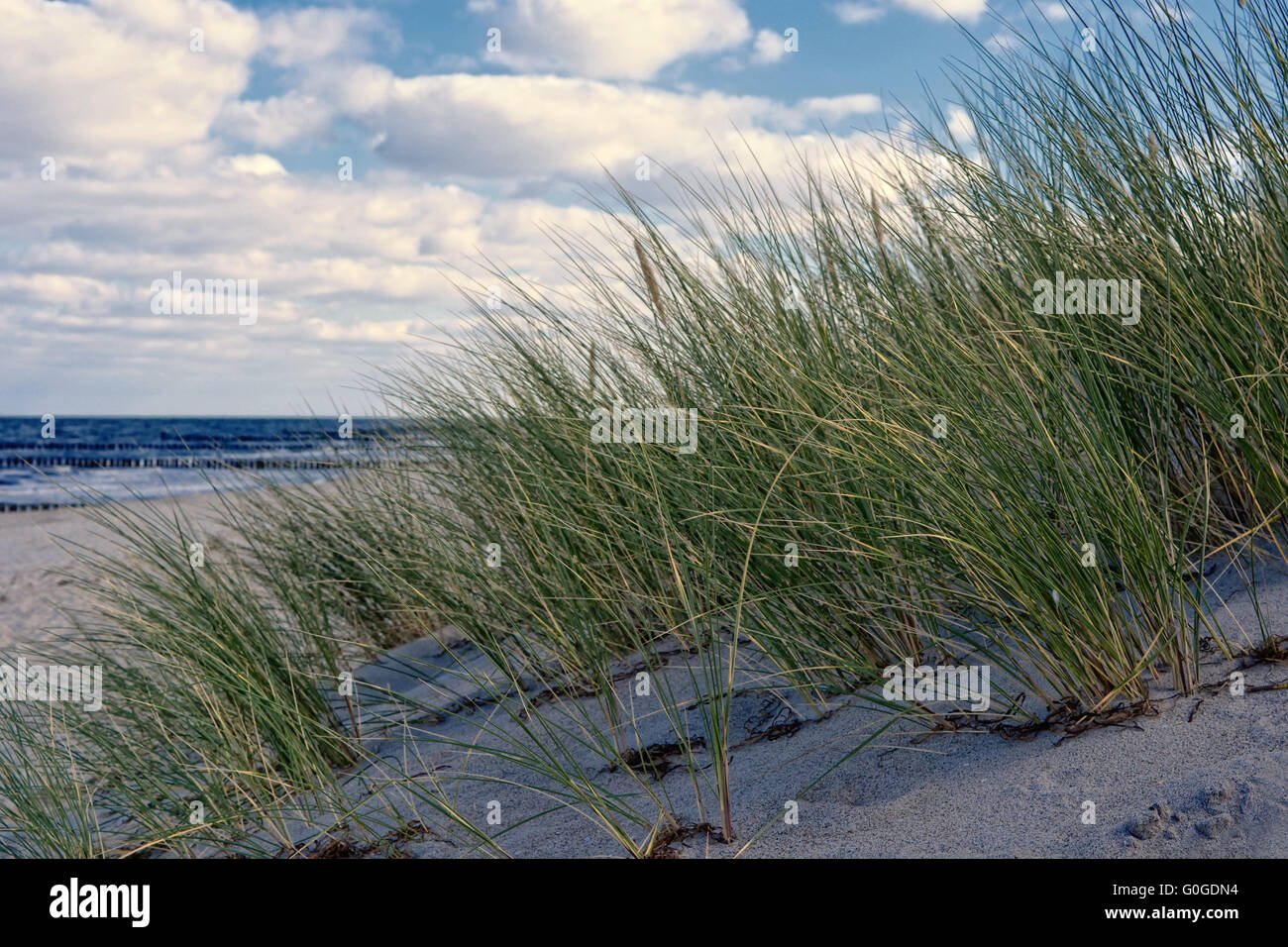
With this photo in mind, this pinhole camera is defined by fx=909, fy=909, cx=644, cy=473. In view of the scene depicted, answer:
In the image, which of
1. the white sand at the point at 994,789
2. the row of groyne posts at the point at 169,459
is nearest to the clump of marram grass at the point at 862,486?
the white sand at the point at 994,789

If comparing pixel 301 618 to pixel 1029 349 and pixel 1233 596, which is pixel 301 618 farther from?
pixel 1233 596

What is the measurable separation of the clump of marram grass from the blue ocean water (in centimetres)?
87

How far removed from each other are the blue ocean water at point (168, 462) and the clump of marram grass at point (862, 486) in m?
0.87

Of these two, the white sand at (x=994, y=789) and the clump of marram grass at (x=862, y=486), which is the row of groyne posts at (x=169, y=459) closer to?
the clump of marram grass at (x=862, y=486)

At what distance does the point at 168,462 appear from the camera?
82.6ft

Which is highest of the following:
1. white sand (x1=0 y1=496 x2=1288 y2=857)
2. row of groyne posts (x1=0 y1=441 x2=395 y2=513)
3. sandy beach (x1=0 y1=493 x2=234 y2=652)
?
row of groyne posts (x1=0 y1=441 x2=395 y2=513)

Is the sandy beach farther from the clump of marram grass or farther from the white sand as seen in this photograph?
the white sand

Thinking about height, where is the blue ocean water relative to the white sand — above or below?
above

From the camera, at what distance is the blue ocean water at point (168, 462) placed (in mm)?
4246

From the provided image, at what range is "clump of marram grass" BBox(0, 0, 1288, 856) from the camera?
1918 millimetres

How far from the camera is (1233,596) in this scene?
223cm

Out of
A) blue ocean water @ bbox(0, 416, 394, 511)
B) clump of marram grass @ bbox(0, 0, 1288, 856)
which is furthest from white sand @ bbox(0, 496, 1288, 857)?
blue ocean water @ bbox(0, 416, 394, 511)
